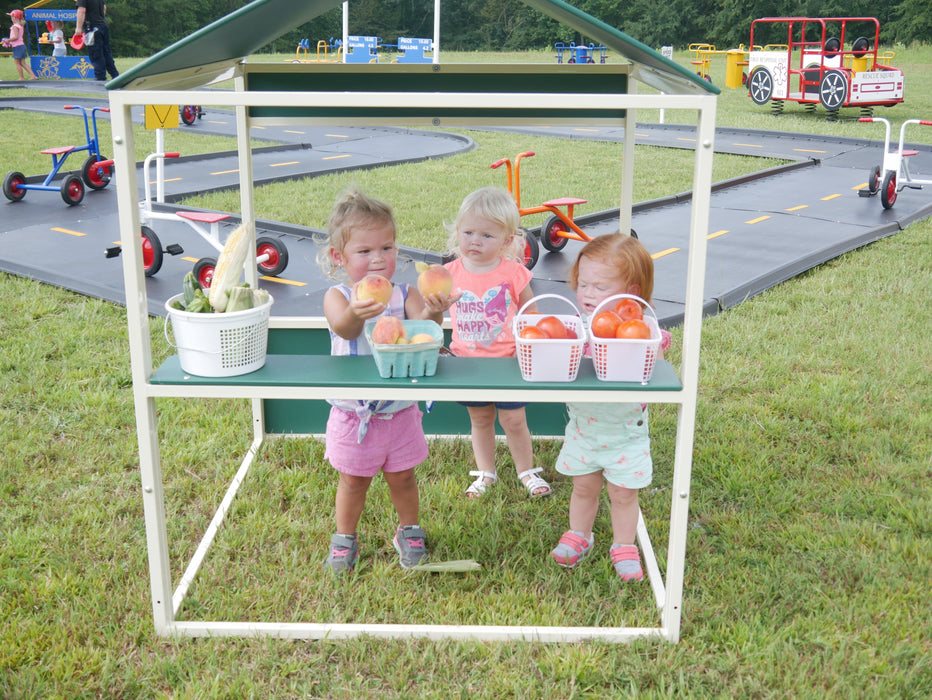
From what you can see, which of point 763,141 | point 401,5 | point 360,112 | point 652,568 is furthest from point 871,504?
point 401,5

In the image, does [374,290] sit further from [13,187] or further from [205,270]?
[13,187]

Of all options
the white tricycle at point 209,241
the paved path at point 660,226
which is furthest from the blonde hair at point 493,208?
the white tricycle at point 209,241

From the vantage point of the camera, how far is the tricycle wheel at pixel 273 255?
21.1 feet

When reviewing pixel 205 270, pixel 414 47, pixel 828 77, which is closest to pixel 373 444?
pixel 205 270

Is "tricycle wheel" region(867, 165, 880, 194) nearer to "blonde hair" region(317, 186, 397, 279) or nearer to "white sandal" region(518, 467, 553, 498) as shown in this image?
"white sandal" region(518, 467, 553, 498)

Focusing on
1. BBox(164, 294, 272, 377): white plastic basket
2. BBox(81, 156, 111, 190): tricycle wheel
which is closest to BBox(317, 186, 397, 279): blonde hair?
BBox(164, 294, 272, 377): white plastic basket

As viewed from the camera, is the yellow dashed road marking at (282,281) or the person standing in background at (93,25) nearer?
the yellow dashed road marking at (282,281)

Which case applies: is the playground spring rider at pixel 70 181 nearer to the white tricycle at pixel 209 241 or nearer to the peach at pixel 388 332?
the white tricycle at pixel 209 241

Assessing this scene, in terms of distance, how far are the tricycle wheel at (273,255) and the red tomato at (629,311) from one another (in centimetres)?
426

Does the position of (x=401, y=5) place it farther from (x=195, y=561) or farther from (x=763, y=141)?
(x=195, y=561)

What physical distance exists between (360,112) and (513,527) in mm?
1723

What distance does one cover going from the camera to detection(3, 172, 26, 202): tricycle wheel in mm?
9031

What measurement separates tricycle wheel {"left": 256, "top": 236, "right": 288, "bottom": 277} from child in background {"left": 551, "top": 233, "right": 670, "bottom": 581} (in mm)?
3913

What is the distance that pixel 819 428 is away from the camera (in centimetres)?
408
